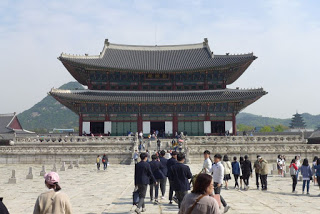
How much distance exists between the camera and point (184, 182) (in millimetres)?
9438

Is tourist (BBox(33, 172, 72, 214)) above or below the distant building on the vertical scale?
below

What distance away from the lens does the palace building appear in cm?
4331

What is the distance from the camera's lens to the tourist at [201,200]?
4574 millimetres

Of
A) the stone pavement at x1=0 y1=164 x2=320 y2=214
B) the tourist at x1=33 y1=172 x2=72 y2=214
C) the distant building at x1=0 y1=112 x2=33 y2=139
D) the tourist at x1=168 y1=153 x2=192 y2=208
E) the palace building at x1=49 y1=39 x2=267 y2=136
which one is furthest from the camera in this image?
the distant building at x1=0 y1=112 x2=33 y2=139

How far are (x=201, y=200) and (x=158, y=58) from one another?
155 ft

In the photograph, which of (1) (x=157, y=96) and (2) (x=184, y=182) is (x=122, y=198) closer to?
(2) (x=184, y=182)

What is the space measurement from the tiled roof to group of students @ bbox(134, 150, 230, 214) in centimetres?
3098

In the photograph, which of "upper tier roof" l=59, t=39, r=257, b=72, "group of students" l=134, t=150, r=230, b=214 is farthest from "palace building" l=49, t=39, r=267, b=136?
"group of students" l=134, t=150, r=230, b=214

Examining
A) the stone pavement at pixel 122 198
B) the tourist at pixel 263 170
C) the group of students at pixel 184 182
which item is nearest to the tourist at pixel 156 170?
the group of students at pixel 184 182

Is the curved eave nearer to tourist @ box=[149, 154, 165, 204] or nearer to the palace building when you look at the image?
the palace building

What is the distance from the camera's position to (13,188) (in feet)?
55.4

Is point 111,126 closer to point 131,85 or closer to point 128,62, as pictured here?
point 131,85

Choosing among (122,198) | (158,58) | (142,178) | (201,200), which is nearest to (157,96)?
(158,58)

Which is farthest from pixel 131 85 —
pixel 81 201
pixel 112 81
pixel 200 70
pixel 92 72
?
pixel 81 201
